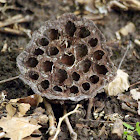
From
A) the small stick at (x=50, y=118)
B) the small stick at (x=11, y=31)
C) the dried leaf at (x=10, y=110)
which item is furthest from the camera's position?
the small stick at (x=11, y=31)

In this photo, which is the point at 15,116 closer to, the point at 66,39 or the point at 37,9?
the point at 66,39

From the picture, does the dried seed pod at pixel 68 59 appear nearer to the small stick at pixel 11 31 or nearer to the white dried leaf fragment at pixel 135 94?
the white dried leaf fragment at pixel 135 94

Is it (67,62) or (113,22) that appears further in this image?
(113,22)

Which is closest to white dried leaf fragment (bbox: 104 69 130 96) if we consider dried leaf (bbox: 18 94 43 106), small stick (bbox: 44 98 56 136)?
small stick (bbox: 44 98 56 136)

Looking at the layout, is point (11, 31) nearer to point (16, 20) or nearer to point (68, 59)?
point (16, 20)

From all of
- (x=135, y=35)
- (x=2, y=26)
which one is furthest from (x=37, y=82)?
(x=135, y=35)

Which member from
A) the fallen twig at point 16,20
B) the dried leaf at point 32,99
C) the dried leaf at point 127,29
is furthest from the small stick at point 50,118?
the dried leaf at point 127,29

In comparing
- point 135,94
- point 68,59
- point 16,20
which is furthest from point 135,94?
point 16,20
